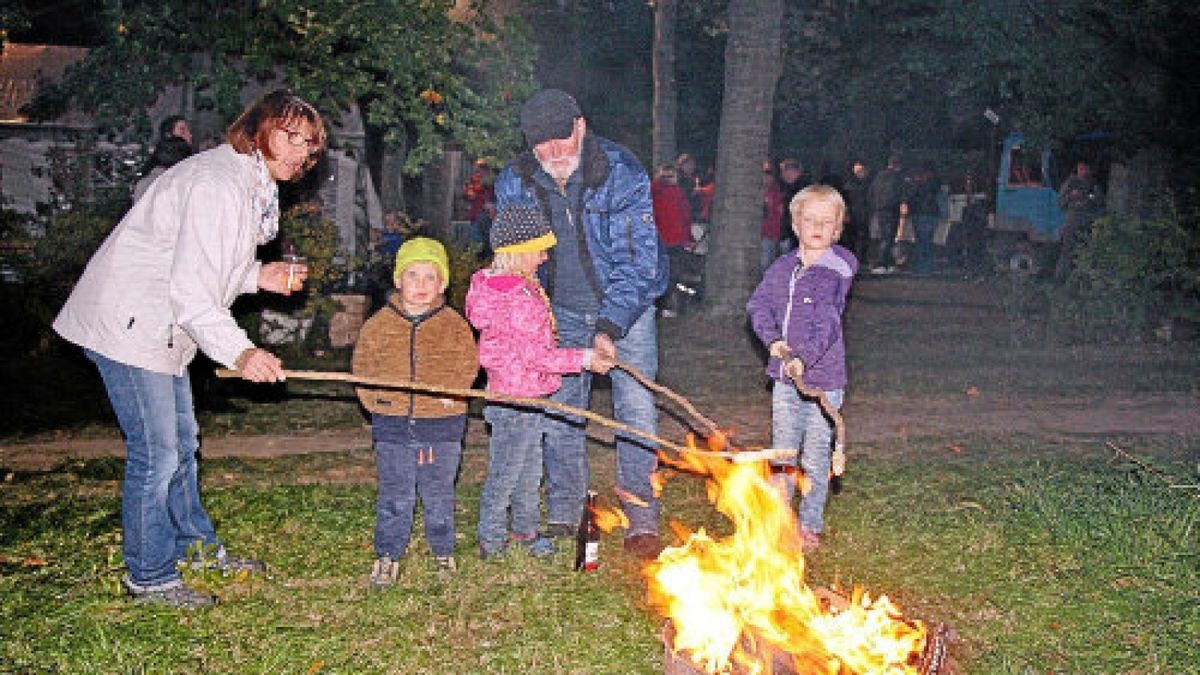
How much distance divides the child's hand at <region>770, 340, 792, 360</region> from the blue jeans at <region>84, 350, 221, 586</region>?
290 cm

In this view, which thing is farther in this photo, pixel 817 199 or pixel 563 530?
pixel 563 530

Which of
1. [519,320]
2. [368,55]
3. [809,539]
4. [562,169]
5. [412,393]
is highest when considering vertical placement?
[368,55]

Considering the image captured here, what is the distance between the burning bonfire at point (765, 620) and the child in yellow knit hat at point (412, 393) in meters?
1.43

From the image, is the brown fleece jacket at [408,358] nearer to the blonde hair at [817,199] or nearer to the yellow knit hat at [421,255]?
the yellow knit hat at [421,255]

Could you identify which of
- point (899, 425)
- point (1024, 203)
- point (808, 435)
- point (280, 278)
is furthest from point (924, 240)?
point (280, 278)

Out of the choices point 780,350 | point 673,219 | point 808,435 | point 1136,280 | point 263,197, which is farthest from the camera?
point 673,219

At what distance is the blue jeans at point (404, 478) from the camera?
5.50m

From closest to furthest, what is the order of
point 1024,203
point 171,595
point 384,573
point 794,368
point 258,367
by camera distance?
point 258,367 < point 171,595 < point 384,573 < point 794,368 < point 1024,203

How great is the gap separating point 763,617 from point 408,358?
7.26 ft

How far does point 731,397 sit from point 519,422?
16.5 feet

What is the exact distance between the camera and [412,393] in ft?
17.9

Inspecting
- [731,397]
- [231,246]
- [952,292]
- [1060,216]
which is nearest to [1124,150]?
[952,292]

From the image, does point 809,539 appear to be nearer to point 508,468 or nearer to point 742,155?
point 508,468

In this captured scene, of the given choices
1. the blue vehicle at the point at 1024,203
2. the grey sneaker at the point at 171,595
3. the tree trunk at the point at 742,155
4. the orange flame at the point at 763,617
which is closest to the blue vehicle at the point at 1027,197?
the blue vehicle at the point at 1024,203
